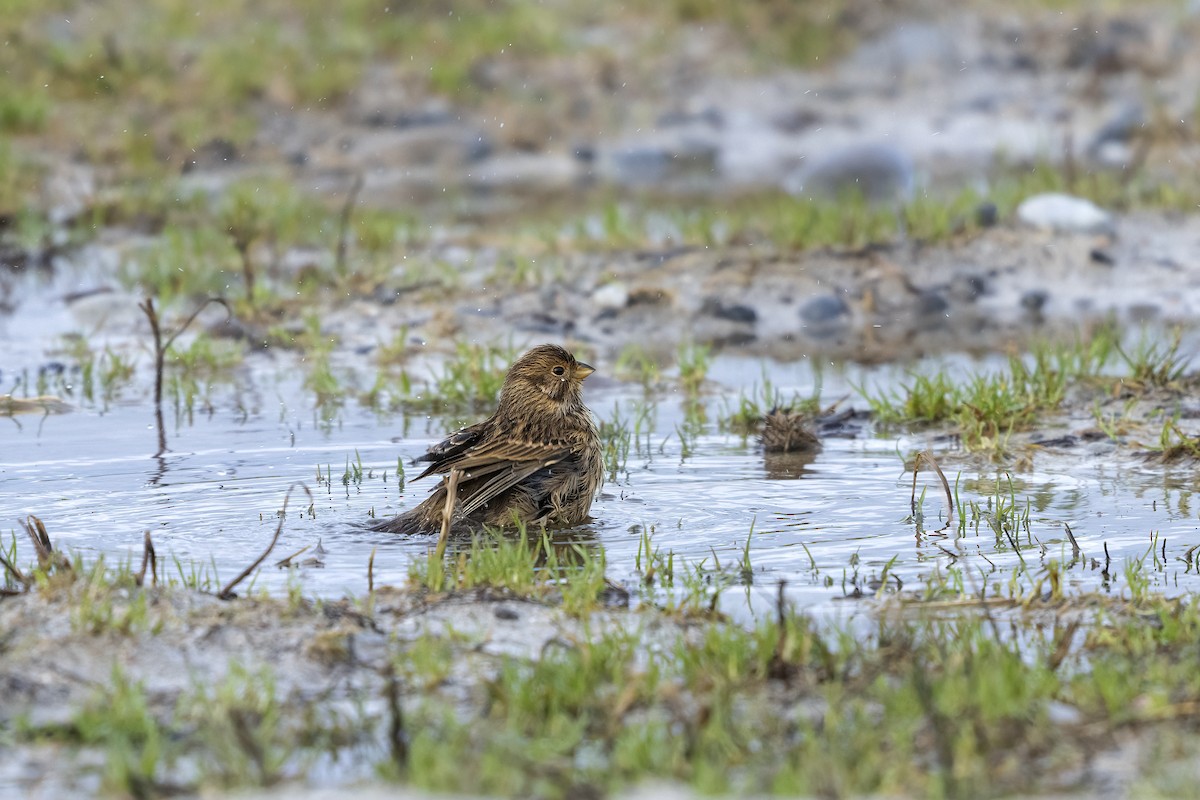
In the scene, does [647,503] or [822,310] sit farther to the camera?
[822,310]

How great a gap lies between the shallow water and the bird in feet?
0.53

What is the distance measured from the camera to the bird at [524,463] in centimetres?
608

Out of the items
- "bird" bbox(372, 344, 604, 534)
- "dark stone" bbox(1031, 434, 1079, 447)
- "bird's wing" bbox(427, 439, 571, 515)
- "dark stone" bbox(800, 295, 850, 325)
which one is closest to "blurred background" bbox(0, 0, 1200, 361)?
"dark stone" bbox(800, 295, 850, 325)

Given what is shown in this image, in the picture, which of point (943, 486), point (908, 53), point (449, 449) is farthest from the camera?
point (908, 53)

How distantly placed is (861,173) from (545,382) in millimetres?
7983

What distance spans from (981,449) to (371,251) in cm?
579

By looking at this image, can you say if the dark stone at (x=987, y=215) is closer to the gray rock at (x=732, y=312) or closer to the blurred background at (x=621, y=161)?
the blurred background at (x=621, y=161)

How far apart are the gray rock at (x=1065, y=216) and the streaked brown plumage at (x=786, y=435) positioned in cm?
481

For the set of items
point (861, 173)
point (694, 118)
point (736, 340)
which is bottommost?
point (736, 340)

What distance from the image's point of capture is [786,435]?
7.41 m

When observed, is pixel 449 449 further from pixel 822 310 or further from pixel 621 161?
pixel 621 161

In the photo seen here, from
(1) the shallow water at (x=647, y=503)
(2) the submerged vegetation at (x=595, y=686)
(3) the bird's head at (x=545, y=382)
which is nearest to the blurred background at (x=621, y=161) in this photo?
(1) the shallow water at (x=647, y=503)

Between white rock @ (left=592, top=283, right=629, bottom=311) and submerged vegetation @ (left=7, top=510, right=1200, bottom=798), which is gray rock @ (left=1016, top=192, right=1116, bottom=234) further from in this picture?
submerged vegetation @ (left=7, top=510, right=1200, bottom=798)

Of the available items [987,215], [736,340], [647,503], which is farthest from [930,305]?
[647,503]
